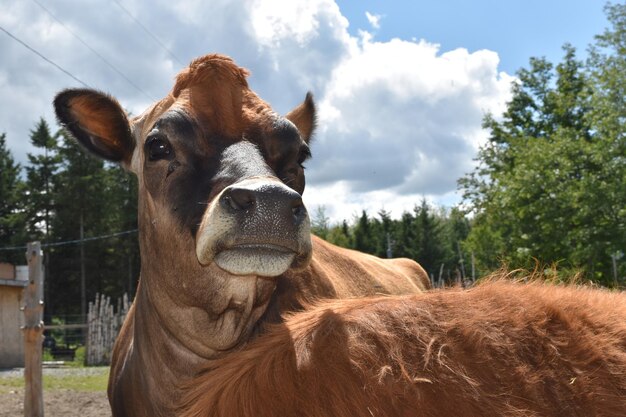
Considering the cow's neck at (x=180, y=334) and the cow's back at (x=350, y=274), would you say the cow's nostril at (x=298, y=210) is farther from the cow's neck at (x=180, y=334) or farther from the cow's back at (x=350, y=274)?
the cow's back at (x=350, y=274)

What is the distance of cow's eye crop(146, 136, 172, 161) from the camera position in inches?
135

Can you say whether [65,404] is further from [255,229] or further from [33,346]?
Answer: [255,229]

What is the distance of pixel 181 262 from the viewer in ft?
10.8

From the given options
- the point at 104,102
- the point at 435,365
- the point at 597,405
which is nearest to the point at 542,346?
the point at 597,405

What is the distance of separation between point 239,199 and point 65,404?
10.7 metres

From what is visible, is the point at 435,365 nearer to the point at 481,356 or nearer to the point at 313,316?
the point at 481,356

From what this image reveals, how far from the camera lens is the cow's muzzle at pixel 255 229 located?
2701mm

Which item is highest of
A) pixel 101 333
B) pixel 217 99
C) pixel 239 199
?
pixel 217 99

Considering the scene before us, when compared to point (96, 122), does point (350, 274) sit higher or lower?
lower

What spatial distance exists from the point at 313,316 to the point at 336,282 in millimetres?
2812

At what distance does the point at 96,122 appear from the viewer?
13.4 feet

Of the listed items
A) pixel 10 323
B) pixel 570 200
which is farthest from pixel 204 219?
pixel 10 323

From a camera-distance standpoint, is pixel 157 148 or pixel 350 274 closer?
pixel 157 148

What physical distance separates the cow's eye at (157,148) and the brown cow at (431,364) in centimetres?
201
